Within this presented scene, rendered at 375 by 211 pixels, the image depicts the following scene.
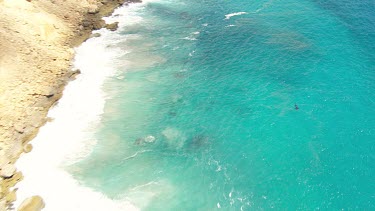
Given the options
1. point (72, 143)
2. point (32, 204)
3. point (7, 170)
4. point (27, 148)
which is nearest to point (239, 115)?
point (72, 143)

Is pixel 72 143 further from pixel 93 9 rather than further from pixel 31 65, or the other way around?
pixel 93 9

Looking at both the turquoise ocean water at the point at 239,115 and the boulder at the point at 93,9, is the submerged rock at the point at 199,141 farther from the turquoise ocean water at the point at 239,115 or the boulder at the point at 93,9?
the boulder at the point at 93,9

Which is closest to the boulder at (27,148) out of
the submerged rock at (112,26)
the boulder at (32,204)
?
the boulder at (32,204)

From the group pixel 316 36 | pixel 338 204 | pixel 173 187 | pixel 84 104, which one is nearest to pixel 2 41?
pixel 84 104

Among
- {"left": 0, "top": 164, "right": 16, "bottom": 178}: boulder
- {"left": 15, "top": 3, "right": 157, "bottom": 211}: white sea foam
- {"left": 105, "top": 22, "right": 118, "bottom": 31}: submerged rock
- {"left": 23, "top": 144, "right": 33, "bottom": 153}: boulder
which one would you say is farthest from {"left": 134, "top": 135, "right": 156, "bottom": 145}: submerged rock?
{"left": 105, "top": 22, "right": 118, "bottom": 31}: submerged rock

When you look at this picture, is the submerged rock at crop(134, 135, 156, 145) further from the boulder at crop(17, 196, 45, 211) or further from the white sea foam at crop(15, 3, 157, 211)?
the boulder at crop(17, 196, 45, 211)

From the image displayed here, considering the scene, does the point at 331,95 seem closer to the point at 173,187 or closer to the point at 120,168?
the point at 173,187

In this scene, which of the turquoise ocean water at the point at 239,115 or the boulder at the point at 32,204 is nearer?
the boulder at the point at 32,204
